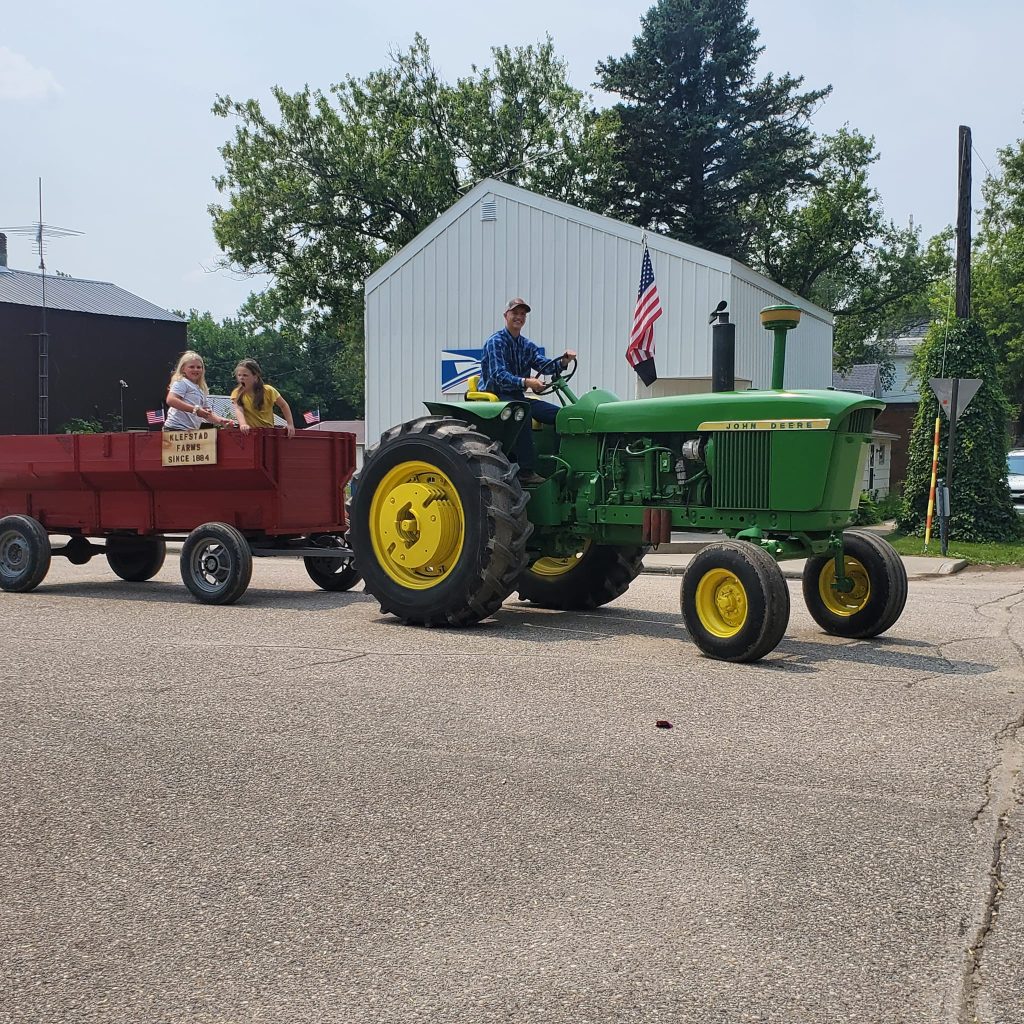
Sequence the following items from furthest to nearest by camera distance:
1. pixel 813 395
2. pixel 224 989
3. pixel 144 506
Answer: pixel 144 506 < pixel 813 395 < pixel 224 989

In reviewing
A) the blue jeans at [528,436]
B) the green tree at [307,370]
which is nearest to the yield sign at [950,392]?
the blue jeans at [528,436]

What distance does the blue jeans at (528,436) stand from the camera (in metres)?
9.27

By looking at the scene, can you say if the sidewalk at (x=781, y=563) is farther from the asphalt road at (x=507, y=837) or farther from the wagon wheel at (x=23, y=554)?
the asphalt road at (x=507, y=837)

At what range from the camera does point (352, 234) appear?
41.1 meters

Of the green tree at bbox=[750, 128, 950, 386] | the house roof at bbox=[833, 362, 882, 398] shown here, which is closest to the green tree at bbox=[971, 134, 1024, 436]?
the green tree at bbox=[750, 128, 950, 386]

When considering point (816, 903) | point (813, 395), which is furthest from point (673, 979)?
point (813, 395)

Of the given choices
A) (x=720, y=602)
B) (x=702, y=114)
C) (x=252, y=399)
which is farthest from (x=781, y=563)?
(x=702, y=114)

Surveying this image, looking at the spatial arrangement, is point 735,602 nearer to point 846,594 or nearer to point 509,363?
point 846,594

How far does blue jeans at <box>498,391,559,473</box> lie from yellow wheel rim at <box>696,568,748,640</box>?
2156mm

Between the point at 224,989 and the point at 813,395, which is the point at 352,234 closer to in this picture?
the point at 813,395

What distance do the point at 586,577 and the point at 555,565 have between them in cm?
33

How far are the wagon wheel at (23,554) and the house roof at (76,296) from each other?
37627 millimetres

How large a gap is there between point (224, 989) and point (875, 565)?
20.1 ft

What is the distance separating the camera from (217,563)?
33.7 feet
